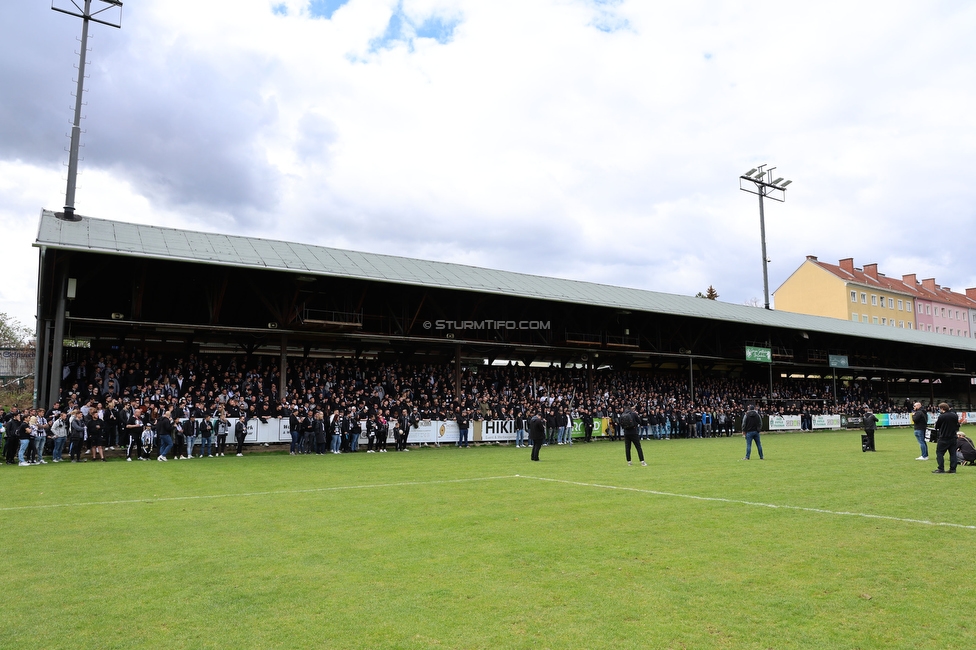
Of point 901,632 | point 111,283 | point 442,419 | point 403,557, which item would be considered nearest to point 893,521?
point 901,632

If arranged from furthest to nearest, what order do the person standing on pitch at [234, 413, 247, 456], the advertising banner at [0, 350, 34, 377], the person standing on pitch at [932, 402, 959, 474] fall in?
the advertising banner at [0, 350, 34, 377] < the person standing on pitch at [234, 413, 247, 456] < the person standing on pitch at [932, 402, 959, 474]

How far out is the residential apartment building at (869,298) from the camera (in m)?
72.8

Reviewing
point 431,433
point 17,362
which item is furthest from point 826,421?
point 17,362

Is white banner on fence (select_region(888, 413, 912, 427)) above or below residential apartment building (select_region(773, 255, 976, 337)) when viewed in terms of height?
below

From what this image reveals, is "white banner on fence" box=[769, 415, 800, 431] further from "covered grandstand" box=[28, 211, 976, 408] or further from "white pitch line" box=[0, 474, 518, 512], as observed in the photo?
"white pitch line" box=[0, 474, 518, 512]

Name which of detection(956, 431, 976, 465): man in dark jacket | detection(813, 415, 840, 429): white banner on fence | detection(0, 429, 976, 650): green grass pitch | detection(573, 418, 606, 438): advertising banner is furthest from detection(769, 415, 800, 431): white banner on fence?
detection(0, 429, 976, 650): green grass pitch

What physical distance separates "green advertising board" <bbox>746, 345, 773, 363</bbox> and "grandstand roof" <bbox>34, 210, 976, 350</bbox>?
174cm

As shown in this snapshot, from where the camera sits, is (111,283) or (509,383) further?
(509,383)

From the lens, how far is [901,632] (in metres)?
4.69

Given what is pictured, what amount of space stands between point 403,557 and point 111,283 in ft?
78.5

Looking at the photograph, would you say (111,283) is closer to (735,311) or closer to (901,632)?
(901,632)

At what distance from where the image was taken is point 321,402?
26.0 metres

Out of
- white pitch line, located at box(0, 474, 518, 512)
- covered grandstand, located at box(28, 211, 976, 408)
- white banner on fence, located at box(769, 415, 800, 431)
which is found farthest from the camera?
white banner on fence, located at box(769, 415, 800, 431)

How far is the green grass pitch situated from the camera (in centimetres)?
484
